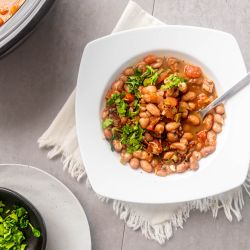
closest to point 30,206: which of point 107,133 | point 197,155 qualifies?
point 107,133

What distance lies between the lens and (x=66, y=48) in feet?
5.20

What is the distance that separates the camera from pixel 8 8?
4.62 ft

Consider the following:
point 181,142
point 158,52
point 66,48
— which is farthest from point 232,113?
point 66,48

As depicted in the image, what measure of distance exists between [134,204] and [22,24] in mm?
638

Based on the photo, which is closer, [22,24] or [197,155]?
[22,24]

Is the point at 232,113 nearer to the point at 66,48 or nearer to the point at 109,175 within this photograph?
the point at 109,175

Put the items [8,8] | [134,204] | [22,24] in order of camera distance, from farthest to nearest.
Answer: [134,204], [8,8], [22,24]

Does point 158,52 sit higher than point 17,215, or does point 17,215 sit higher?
point 158,52

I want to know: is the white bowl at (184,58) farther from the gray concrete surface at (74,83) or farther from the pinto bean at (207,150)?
the gray concrete surface at (74,83)

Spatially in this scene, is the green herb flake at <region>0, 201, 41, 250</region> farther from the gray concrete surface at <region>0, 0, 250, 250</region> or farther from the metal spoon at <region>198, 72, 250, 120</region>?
the metal spoon at <region>198, 72, 250, 120</region>

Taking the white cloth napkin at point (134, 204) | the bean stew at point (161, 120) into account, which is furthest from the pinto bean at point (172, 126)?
the white cloth napkin at point (134, 204)

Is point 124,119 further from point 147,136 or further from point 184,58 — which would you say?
point 184,58

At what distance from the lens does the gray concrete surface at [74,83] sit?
5.11ft

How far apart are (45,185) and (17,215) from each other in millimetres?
121
